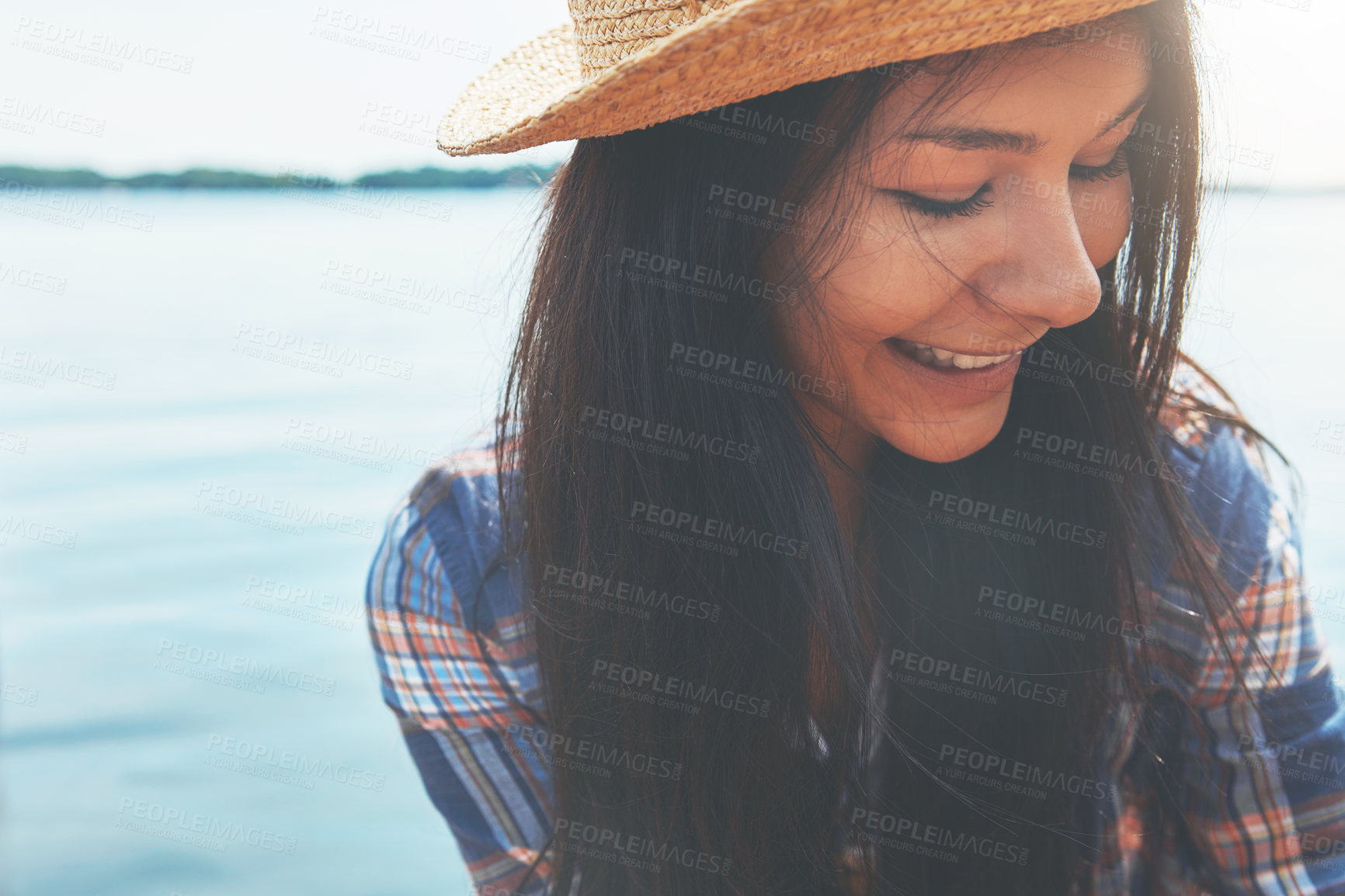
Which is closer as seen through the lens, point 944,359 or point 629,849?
point 944,359

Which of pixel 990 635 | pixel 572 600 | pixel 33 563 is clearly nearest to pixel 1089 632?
pixel 990 635

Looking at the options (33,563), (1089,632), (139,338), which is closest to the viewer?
(1089,632)

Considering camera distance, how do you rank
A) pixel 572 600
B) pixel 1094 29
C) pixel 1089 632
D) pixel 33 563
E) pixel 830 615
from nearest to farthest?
1. pixel 1094 29
2. pixel 830 615
3. pixel 572 600
4. pixel 1089 632
5. pixel 33 563

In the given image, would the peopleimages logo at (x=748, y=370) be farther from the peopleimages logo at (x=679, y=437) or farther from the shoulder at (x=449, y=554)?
the shoulder at (x=449, y=554)

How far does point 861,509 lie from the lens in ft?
4.09

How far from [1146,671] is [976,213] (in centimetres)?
74

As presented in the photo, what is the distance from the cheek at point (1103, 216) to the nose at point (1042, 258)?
0.33 ft

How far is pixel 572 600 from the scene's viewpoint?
1.09m

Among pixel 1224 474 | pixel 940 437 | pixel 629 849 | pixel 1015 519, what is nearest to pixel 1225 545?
pixel 1224 474

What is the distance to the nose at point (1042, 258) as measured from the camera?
2.60 ft

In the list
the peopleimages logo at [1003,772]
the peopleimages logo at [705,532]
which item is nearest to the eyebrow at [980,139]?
the peopleimages logo at [705,532]

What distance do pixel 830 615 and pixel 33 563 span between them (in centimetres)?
359

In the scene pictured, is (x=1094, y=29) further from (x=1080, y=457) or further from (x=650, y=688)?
(x=650, y=688)

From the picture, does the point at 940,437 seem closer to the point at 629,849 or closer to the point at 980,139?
the point at 980,139
